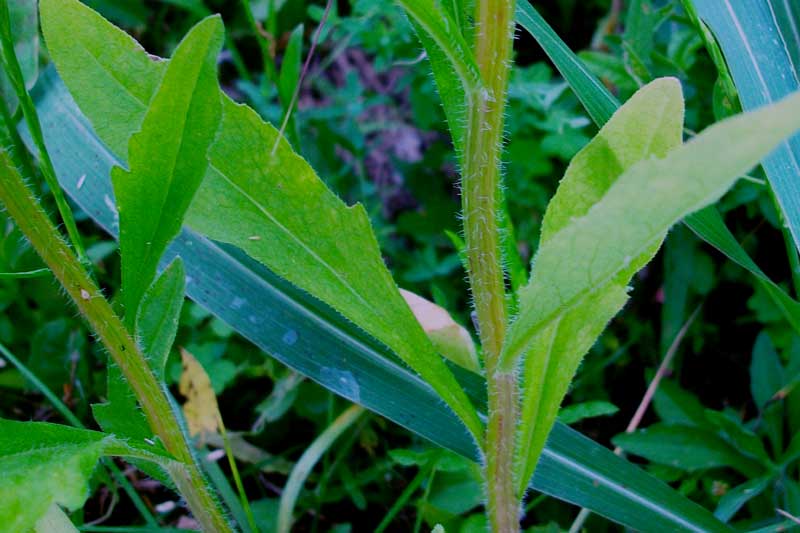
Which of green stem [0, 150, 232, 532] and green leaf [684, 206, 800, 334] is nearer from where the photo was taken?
green stem [0, 150, 232, 532]

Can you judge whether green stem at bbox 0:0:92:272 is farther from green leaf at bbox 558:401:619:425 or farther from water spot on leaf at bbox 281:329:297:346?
green leaf at bbox 558:401:619:425

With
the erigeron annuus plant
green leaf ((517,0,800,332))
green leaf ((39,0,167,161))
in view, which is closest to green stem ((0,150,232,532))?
the erigeron annuus plant

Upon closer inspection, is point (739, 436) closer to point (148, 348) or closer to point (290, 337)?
point (290, 337)

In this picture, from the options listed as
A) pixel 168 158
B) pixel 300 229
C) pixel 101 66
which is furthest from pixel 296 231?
pixel 101 66

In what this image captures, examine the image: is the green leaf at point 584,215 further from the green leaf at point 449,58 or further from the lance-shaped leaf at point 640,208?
the green leaf at point 449,58

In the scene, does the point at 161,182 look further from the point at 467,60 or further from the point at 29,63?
the point at 29,63

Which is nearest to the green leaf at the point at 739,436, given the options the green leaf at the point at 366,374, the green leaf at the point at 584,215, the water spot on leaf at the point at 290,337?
the green leaf at the point at 366,374

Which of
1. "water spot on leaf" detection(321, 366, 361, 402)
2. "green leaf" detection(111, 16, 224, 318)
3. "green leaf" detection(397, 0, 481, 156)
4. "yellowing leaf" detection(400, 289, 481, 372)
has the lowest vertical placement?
"water spot on leaf" detection(321, 366, 361, 402)
